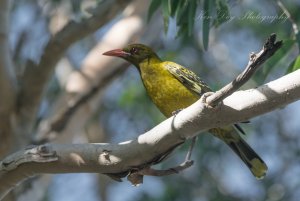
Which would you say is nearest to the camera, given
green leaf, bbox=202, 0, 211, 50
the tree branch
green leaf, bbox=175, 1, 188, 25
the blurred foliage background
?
the tree branch

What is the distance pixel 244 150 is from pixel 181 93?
0.56 m

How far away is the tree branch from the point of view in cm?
291

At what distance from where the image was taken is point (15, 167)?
3.37 m

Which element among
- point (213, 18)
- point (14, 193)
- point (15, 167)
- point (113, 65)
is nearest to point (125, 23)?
point (113, 65)

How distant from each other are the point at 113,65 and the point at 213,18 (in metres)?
2.35

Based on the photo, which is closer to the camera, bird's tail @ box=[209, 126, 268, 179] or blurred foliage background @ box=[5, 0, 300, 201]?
bird's tail @ box=[209, 126, 268, 179]

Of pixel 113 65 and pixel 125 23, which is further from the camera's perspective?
pixel 125 23

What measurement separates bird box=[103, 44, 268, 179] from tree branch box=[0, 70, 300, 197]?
54.2 inches

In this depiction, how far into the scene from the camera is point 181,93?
15.9ft

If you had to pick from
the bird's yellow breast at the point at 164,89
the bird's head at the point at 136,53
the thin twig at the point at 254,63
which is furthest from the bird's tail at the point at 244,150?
the thin twig at the point at 254,63

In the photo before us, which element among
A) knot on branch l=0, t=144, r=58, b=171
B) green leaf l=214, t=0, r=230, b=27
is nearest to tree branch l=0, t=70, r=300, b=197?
knot on branch l=0, t=144, r=58, b=171

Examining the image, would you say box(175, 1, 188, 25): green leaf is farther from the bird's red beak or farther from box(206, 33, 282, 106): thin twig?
box(206, 33, 282, 106): thin twig

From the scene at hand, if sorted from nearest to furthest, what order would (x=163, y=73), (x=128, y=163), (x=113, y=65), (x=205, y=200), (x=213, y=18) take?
(x=128, y=163) → (x=213, y=18) → (x=163, y=73) → (x=113, y=65) → (x=205, y=200)

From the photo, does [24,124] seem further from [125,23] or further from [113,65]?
[125,23]
